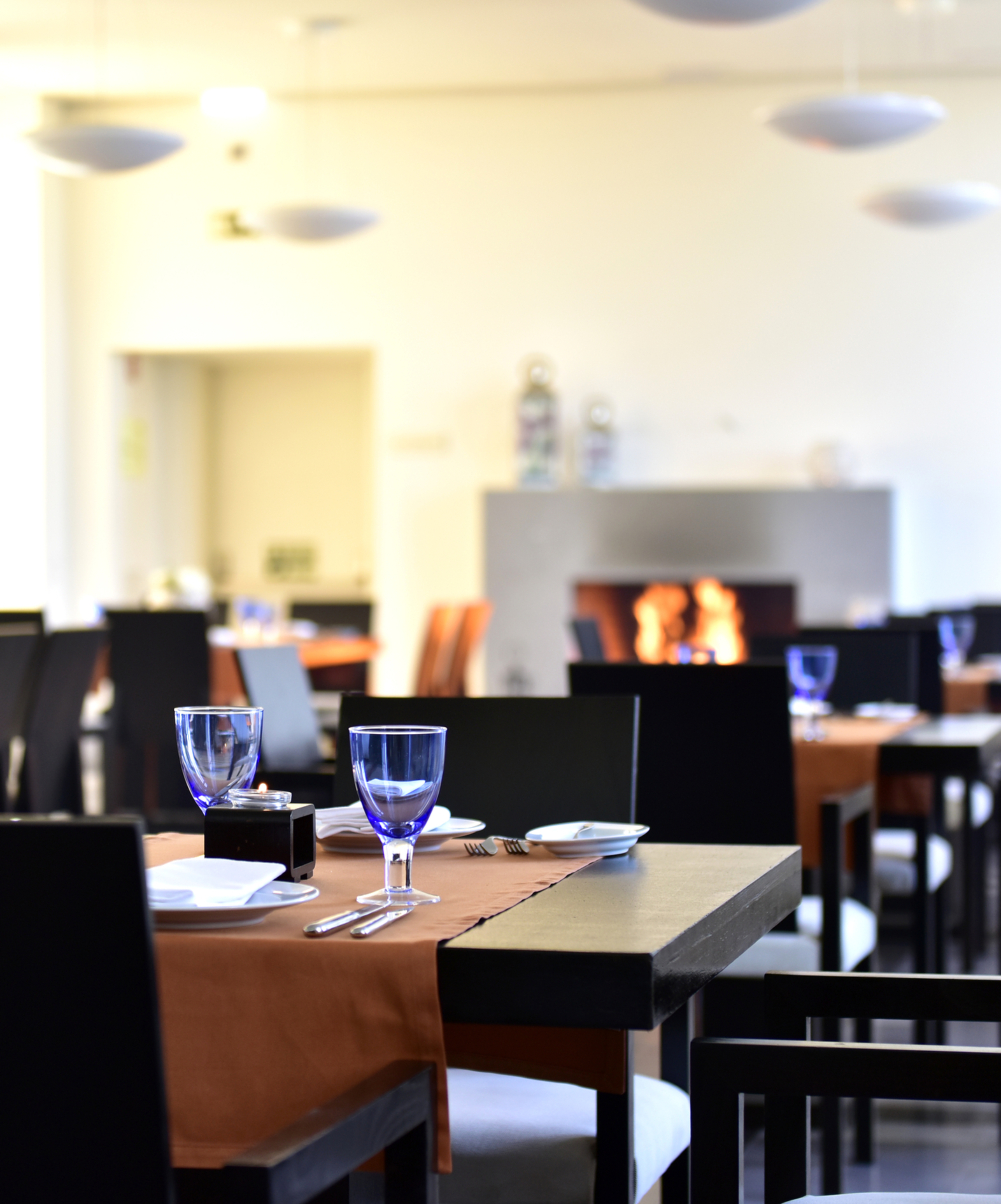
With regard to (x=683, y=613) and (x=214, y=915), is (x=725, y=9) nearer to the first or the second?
(x=214, y=915)

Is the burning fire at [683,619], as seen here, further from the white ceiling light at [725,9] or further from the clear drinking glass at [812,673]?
the clear drinking glass at [812,673]

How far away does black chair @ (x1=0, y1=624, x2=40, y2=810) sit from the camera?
382cm

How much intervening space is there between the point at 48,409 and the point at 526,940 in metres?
8.01

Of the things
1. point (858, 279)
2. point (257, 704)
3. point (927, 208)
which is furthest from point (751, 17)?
point (858, 279)

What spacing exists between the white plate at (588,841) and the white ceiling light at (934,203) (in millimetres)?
5312

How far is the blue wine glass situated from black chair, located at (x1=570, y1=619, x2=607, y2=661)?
11.9 ft

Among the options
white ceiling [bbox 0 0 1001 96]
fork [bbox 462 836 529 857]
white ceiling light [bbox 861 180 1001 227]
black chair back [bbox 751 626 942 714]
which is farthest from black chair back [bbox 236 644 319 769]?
white ceiling [bbox 0 0 1001 96]

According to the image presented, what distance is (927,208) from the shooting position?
6430 mm

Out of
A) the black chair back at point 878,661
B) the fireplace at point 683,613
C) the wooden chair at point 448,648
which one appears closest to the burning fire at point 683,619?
the fireplace at point 683,613

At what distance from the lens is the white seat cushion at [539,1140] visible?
148 centimetres

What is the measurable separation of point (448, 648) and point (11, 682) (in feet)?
10.5

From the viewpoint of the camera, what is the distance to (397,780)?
132 cm

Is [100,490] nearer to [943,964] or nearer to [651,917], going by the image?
[943,964]

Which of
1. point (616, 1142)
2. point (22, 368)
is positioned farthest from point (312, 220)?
point (616, 1142)
